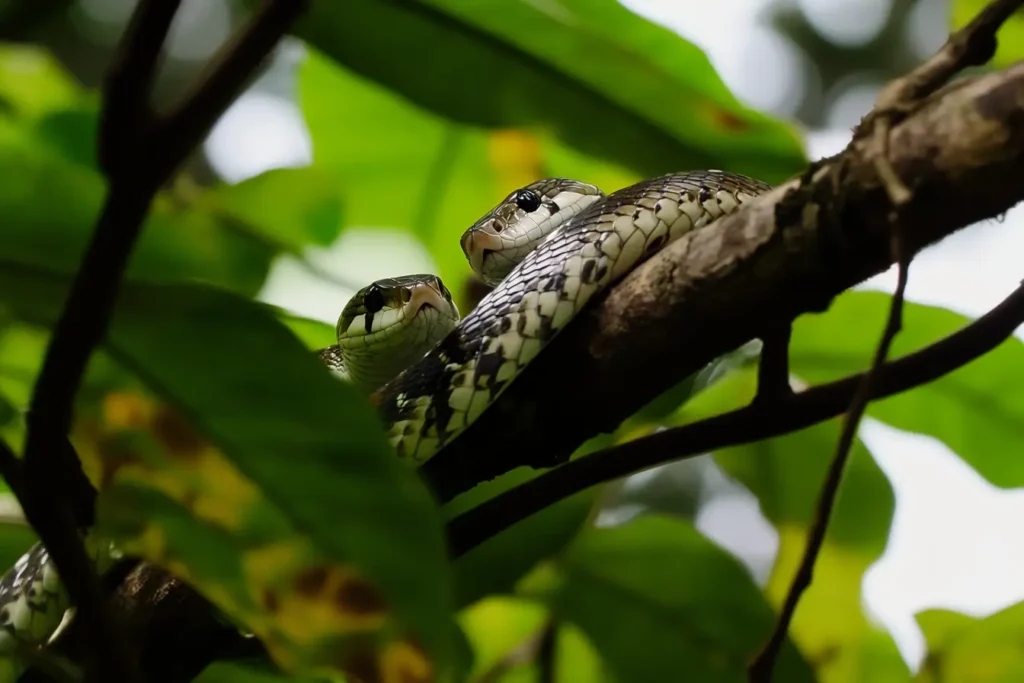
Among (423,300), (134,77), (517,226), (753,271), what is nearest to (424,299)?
(423,300)

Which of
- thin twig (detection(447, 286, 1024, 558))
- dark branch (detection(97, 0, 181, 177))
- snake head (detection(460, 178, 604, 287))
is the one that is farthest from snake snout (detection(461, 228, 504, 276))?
dark branch (detection(97, 0, 181, 177))

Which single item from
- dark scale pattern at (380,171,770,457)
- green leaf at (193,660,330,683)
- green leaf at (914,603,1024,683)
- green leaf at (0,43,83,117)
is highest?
green leaf at (0,43,83,117)

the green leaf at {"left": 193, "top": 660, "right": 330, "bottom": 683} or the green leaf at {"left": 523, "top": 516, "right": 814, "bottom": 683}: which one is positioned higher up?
the green leaf at {"left": 193, "top": 660, "right": 330, "bottom": 683}

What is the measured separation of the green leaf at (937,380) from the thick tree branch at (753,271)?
48 centimetres

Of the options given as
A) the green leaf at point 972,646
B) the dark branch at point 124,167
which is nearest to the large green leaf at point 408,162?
the green leaf at point 972,646

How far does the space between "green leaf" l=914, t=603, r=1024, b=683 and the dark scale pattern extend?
0.60 metres

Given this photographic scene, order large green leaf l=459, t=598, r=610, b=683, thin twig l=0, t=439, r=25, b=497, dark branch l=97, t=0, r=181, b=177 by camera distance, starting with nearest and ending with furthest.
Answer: dark branch l=97, t=0, r=181, b=177
thin twig l=0, t=439, r=25, b=497
large green leaf l=459, t=598, r=610, b=683

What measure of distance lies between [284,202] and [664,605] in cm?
→ 80

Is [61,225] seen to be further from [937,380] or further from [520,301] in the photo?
[937,380]

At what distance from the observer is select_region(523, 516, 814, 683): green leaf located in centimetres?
109

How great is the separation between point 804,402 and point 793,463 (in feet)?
1.85

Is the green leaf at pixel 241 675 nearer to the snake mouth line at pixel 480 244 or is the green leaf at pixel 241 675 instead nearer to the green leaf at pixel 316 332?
the green leaf at pixel 316 332

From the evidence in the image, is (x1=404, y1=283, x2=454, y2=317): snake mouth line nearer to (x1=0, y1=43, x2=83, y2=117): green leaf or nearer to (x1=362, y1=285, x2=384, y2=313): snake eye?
(x1=362, y1=285, x2=384, y2=313): snake eye

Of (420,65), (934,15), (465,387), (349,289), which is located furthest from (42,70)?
(934,15)
